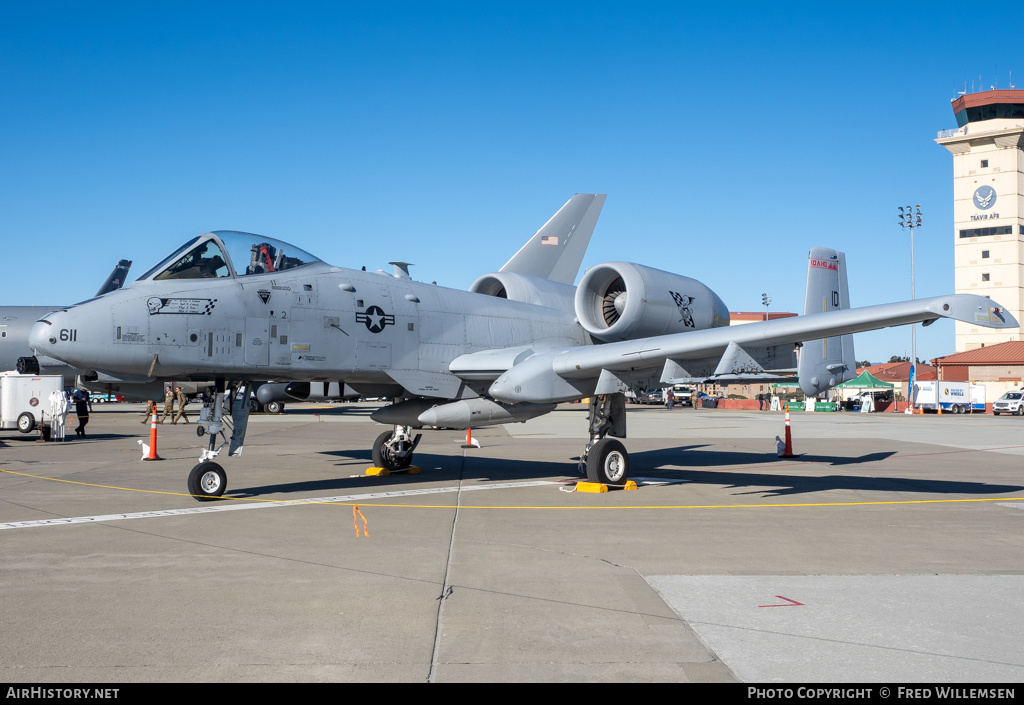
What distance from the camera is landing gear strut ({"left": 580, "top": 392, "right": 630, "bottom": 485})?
38.0ft

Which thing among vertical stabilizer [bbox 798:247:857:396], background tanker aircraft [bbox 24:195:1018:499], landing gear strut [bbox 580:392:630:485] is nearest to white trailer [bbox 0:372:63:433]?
background tanker aircraft [bbox 24:195:1018:499]

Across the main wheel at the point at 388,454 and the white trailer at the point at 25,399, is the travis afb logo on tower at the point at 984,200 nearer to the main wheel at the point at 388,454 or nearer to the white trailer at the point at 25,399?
the main wheel at the point at 388,454

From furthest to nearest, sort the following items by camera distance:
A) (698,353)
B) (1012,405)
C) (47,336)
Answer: (1012,405), (698,353), (47,336)

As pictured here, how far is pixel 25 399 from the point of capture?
23297 millimetres

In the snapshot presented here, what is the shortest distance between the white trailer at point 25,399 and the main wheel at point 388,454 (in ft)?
48.2

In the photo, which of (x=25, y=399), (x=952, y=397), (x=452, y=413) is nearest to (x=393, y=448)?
(x=452, y=413)

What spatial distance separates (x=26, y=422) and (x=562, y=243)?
1748cm

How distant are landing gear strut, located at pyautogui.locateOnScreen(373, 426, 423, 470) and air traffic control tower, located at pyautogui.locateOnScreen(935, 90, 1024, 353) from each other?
8816 centimetres

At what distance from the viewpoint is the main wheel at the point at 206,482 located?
9883 mm

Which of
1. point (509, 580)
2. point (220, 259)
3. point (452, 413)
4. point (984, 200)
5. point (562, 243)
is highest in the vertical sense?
point (984, 200)

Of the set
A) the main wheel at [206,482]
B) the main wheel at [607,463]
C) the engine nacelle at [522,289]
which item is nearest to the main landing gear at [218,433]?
the main wheel at [206,482]

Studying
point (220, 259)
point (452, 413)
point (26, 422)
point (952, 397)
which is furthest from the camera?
point (952, 397)

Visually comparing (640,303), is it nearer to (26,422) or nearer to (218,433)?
(218,433)

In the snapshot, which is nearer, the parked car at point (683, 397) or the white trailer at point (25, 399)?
the white trailer at point (25, 399)
